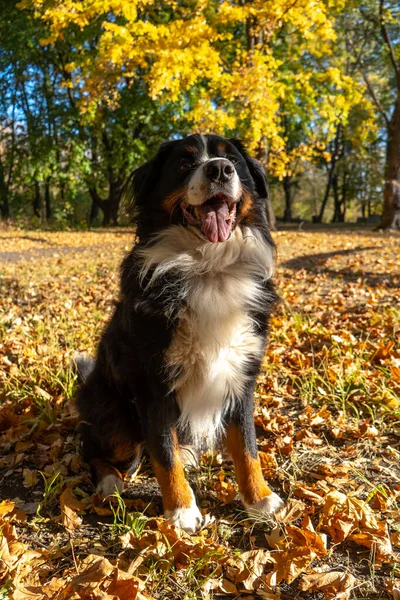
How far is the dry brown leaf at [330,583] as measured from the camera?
5.66 ft

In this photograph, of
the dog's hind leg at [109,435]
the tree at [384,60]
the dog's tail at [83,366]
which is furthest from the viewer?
the tree at [384,60]

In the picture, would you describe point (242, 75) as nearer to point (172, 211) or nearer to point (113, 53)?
point (113, 53)

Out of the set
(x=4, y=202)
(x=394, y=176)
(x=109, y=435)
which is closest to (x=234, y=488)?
(x=109, y=435)

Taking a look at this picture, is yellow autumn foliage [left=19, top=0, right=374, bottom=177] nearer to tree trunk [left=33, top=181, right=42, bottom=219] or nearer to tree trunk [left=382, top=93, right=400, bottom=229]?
tree trunk [left=382, top=93, right=400, bottom=229]

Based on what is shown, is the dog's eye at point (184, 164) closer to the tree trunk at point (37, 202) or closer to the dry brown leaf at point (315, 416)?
the dry brown leaf at point (315, 416)

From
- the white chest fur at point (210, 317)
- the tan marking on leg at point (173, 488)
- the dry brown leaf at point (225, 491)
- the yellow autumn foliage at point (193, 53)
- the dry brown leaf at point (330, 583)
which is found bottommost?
the dry brown leaf at point (225, 491)

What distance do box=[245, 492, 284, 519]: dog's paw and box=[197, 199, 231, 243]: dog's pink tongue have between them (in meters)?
1.33

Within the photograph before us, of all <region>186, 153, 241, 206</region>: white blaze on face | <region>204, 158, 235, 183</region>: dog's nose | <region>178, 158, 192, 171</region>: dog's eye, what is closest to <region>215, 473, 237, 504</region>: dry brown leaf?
<region>186, 153, 241, 206</region>: white blaze on face

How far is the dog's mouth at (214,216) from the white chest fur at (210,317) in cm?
6

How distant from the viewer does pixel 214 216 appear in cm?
241

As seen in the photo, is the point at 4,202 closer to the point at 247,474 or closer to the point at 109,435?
the point at 109,435

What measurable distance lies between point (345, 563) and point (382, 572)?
0.14 m

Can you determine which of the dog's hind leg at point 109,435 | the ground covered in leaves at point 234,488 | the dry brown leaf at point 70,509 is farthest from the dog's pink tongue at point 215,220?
the dry brown leaf at point 70,509

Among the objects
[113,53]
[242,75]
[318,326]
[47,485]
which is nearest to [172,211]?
[47,485]
